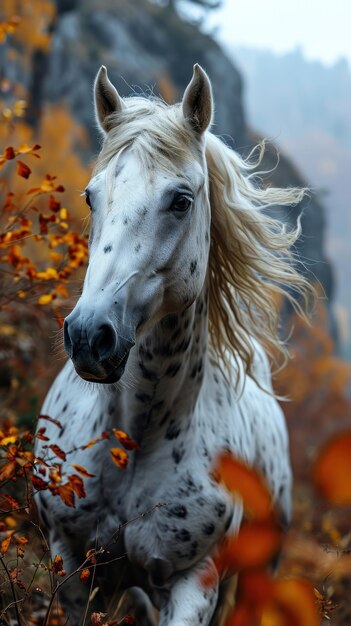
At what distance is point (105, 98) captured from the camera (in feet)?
9.77

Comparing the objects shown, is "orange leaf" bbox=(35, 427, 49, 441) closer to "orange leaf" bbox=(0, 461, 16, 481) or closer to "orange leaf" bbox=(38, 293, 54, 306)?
"orange leaf" bbox=(0, 461, 16, 481)

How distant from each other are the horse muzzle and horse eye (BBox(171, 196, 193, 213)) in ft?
1.75

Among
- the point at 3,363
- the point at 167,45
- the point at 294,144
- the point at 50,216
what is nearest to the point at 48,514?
the point at 50,216

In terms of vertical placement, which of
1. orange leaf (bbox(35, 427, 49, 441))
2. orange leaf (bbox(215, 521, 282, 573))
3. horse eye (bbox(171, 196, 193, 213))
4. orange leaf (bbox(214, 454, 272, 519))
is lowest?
orange leaf (bbox(35, 427, 49, 441))

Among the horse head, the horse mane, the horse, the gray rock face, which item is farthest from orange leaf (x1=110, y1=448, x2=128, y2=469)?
the gray rock face

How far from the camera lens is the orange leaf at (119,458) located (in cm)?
274

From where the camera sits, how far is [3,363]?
6492mm

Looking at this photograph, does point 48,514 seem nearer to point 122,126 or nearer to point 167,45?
point 122,126

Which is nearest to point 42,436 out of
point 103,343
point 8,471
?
point 8,471

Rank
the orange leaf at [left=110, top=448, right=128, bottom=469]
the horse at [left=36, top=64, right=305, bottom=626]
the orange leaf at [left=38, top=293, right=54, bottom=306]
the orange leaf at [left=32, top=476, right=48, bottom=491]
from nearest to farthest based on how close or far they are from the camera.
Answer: the horse at [left=36, top=64, right=305, bottom=626]
the orange leaf at [left=32, top=476, right=48, bottom=491]
the orange leaf at [left=110, top=448, right=128, bottom=469]
the orange leaf at [left=38, top=293, right=54, bottom=306]

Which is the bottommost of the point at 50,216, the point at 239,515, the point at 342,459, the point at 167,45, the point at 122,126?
the point at 239,515

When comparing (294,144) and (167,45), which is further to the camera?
(294,144)

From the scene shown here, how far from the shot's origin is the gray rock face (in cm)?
3381

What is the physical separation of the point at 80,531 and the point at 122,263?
1.14 metres
